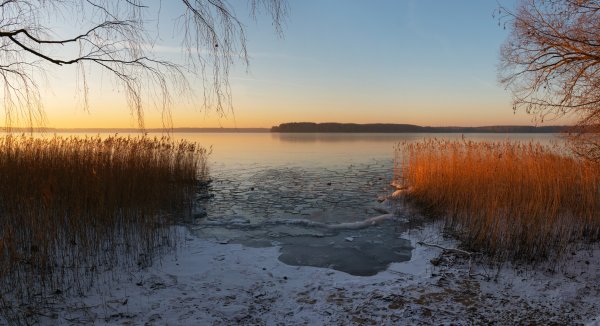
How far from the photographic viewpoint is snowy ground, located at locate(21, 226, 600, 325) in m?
3.71

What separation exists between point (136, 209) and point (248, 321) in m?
3.74

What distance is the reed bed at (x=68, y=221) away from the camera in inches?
163

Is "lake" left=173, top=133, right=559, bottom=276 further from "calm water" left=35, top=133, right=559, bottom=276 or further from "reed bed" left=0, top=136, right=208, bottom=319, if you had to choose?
"reed bed" left=0, top=136, right=208, bottom=319

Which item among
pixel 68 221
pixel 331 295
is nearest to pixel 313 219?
pixel 331 295

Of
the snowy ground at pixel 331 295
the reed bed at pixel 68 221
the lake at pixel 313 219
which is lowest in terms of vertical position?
the lake at pixel 313 219

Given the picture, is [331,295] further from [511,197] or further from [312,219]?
[511,197]

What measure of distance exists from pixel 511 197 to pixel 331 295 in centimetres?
455

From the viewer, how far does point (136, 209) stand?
6527 millimetres

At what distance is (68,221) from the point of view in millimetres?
5344

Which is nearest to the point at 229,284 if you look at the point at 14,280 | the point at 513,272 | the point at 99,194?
the point at 14,280

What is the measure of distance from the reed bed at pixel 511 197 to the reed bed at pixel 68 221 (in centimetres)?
519

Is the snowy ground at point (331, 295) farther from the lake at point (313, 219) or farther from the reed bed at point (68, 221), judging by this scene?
the lake at point (313, 219)

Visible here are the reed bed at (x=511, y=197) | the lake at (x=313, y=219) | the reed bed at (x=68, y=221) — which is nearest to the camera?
the reed bed at (x=68, y=221)

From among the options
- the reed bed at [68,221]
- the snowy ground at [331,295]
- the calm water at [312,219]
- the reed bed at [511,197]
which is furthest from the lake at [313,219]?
the reed bed at [68,221]
